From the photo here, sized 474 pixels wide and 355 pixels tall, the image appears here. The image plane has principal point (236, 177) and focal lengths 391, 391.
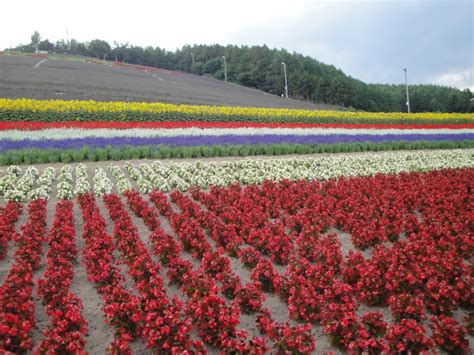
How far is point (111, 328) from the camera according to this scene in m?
4.76

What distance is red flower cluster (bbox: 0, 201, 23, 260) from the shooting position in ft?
21.3

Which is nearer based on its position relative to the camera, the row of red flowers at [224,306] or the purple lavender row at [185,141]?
the row of red flowers at [224,306]

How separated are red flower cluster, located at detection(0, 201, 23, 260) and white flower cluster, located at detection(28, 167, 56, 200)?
1.07 meters

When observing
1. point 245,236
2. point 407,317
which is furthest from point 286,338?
point 245,236

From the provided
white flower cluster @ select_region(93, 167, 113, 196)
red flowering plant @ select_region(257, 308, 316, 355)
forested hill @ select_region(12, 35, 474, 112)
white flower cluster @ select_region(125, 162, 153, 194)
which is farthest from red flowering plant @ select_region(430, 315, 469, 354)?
forested hill @ select_region(12, 35, 474, 112)

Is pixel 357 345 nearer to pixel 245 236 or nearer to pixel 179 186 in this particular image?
pixel 245 236

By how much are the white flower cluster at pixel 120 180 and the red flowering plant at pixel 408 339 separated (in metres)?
8.04

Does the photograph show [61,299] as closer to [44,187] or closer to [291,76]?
[44,187]

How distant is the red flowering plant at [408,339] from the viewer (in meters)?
3.96

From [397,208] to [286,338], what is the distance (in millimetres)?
6092

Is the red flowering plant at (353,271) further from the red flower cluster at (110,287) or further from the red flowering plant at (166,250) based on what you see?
the red flower cluster at (110,287)

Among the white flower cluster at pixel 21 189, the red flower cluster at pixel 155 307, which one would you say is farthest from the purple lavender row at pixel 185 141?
the red flower cluster at pixel 155 307

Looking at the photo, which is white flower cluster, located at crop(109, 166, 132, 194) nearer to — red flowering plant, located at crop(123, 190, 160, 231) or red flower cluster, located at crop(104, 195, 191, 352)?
red flowering plant, located at crop(123, 190, 160, 231)

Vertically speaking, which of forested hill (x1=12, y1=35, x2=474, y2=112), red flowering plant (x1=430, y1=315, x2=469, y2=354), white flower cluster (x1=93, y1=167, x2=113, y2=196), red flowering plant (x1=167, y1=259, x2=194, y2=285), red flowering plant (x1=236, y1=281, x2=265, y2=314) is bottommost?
red flowering plant (x1=430, y1=315, x2=469, y2=354)
